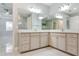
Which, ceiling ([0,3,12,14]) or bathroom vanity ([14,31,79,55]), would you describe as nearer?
ceiling ([0,3,12,14])

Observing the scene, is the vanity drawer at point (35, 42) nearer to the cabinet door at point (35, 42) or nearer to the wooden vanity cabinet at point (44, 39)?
the cabinet door at point (35, 42)

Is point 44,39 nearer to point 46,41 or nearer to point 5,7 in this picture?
point 46,41

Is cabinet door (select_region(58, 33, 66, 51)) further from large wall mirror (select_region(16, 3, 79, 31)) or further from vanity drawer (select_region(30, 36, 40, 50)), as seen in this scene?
vanity drawer (select_region(30, 36, 40, 50))

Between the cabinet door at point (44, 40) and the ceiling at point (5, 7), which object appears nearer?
the ceiling at point (5, 7)

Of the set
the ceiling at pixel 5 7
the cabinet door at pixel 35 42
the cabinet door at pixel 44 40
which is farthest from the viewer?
the cabinet door at pixel 35 42

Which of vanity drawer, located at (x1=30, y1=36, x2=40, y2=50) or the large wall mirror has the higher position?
the large wall mirror

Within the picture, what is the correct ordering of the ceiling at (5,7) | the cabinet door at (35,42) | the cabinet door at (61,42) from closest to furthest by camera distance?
the ceiling at (5,7)
the cabinet door at (35,42)
the cabinet door at (61,42)

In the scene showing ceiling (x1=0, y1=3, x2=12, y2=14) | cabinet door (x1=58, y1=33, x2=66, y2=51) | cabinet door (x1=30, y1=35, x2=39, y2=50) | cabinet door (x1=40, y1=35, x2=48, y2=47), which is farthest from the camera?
cabinet door (x1=58, y1=33, x2=66, y2=51)

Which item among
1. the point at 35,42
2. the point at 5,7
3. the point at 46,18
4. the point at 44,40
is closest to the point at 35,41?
the point at 35,42

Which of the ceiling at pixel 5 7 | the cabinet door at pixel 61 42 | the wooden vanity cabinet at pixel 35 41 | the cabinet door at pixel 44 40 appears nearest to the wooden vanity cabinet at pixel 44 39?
the cabinet door at pixel 44 40

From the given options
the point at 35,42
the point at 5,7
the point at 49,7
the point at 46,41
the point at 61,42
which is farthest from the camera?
the point at 61,42

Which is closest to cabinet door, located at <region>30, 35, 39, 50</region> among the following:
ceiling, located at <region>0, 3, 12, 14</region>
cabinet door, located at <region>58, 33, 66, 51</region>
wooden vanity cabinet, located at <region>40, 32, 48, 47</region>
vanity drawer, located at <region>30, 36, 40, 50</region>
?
vanity drawer, located at <region>30, 36, 40, 50</region>

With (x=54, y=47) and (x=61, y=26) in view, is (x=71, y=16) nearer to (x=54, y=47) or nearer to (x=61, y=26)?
(x=61, y=26)

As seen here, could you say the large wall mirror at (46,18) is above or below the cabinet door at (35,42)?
above
